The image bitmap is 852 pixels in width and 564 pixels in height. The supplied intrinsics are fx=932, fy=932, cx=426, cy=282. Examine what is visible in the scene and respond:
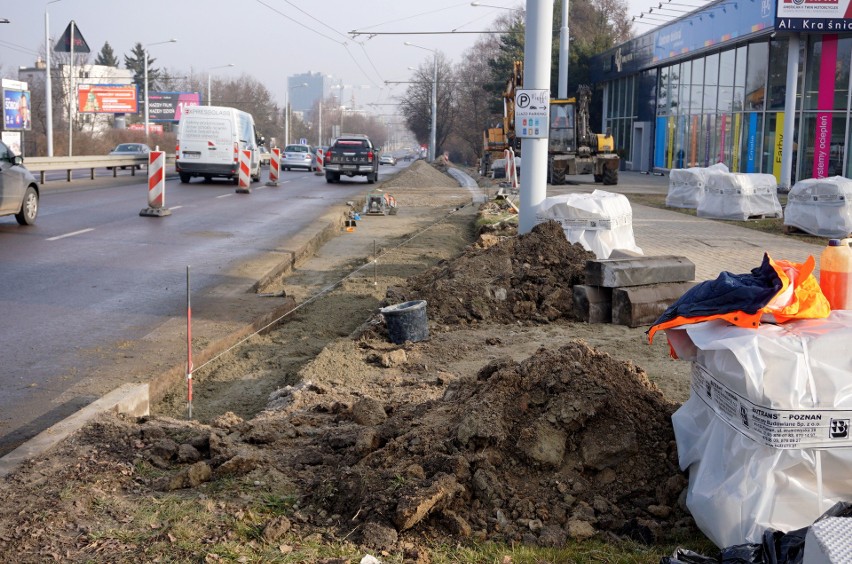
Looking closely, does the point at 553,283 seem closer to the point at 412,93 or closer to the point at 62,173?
the point at 62,173

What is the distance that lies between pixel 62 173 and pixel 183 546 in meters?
40.0

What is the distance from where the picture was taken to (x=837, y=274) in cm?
461

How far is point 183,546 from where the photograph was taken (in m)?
3.78

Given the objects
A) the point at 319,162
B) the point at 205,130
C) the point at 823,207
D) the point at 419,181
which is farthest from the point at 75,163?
the point at 823,207

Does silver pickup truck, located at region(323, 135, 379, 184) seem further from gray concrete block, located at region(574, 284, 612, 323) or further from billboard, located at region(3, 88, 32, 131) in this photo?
gray concrete block, located at region(574, 284, 612, 323)

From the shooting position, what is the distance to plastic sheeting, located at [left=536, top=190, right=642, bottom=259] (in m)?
11.1

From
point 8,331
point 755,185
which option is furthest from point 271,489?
point 755,185

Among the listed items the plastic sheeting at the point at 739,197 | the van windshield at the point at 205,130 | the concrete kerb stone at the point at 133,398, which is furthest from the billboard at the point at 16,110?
the concrete kerb stone at the point at 133,398

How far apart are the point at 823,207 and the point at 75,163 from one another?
85.5 feet

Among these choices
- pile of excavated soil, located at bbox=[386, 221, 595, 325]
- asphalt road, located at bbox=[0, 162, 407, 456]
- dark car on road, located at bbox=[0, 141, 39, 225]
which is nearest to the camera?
asphalt road, located at bbox=[0, 162, 407, 456]

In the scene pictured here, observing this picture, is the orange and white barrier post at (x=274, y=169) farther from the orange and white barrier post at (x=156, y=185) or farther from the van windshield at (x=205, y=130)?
the orange and white barrier post at (x=156, y=185)

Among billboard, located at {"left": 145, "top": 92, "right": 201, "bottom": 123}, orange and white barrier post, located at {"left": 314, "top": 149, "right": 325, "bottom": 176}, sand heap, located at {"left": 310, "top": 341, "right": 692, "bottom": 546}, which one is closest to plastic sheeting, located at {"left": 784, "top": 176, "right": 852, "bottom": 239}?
sand heap, located at {"left": 310, "top": 341, "right": 692, "bottom": 546}

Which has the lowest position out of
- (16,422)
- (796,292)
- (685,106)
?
(16,422)

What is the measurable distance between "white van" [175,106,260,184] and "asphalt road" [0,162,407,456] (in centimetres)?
751
